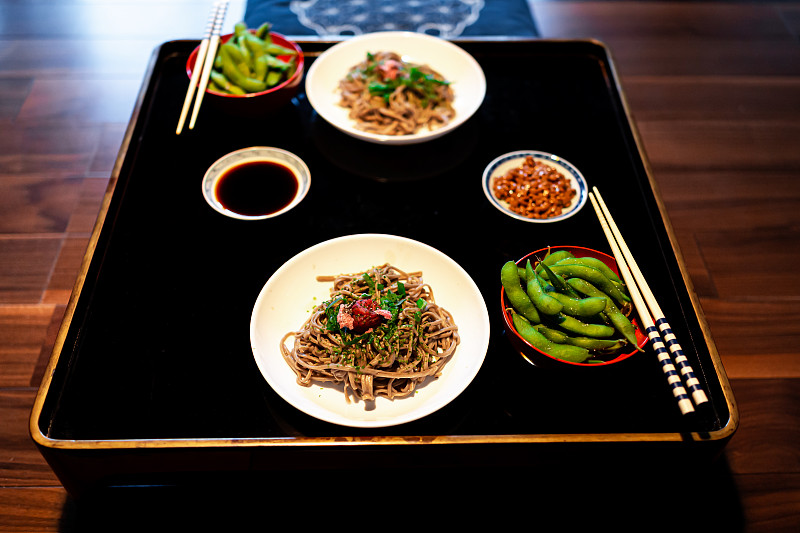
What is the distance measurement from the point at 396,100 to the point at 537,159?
0.55 meters

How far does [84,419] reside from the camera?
1503 millimetres

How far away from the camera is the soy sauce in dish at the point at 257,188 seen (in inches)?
76.4

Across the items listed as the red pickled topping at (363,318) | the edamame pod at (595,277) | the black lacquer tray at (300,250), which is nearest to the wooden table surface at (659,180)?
the black lacquer tray at (300,250)

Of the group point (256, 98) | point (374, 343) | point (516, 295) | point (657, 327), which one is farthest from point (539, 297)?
point (256, 98)

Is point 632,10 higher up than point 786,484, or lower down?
higher up

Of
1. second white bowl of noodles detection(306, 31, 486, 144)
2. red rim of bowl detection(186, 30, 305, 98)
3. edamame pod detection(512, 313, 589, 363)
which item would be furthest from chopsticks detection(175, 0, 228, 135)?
edamame pod detection(512, 313, 589, 363)

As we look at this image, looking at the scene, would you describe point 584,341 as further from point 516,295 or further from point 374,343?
point 374,343

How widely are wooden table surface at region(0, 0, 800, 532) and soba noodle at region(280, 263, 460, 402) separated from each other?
1.35 ft

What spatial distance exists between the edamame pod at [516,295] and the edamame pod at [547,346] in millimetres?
23

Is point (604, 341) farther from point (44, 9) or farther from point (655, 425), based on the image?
point (44, 9)

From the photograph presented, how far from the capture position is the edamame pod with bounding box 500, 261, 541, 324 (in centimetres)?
159

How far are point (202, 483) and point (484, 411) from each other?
2.55ft

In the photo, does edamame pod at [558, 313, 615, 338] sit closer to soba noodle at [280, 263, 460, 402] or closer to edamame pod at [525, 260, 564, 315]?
edamame pod at [525, 260, 564, 315]

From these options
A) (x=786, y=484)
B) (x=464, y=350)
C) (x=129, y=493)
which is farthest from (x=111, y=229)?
(x=786, y=484)
